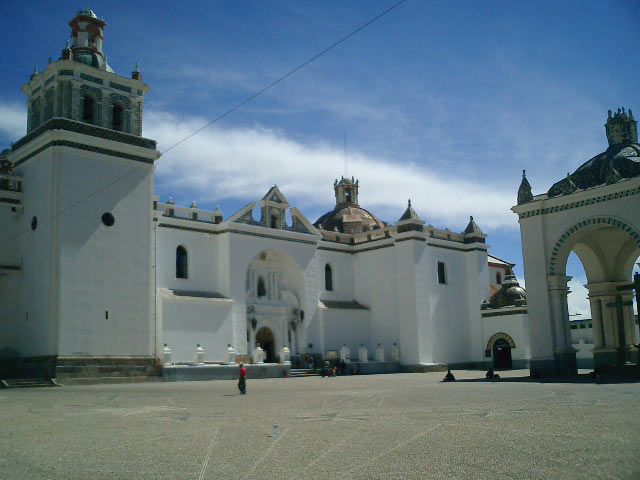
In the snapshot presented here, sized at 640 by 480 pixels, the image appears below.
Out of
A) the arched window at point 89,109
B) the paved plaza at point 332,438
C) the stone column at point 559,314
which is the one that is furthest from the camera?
the arched window at point 89,109

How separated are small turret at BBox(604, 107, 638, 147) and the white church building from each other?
13906mm

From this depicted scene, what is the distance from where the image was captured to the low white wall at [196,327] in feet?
89.7

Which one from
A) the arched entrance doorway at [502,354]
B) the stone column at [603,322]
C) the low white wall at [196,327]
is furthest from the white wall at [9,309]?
the arched entrance doorway at [502,354]

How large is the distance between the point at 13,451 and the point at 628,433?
7.58 meters

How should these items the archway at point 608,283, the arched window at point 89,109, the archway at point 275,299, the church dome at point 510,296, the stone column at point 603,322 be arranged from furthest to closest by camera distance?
1. the church dome at point 510,296
2. the archway at point 275,299
3. the arched window at point 89,109
4. the stone column at point 603,322
5. the archway at point 608,283

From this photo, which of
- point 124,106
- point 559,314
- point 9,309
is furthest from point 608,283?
point 9,309

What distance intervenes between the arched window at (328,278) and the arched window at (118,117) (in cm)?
1479

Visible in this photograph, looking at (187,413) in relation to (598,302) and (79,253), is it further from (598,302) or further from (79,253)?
(598,302)

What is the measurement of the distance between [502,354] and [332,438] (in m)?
29.8

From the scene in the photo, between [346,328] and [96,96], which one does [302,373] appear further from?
[96,96]

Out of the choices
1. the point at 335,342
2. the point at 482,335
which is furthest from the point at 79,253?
the point at 482,335

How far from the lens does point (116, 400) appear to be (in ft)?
49.9

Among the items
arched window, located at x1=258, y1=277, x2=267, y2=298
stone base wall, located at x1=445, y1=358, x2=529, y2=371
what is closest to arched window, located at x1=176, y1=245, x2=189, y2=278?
arched window, located at x1=258, y1=277, x2=267, y2=298

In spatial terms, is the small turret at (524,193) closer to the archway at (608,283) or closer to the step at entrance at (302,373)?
the archway at (608,283)
